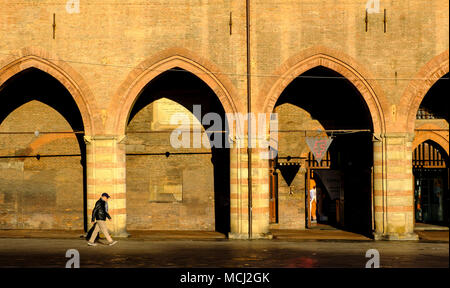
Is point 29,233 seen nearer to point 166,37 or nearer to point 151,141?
point 151,141

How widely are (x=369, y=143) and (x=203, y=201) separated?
6086mm

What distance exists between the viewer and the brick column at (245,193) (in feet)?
75.3

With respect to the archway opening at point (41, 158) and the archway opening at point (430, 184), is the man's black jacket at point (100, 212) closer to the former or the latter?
the archway opening at point (41, 158)

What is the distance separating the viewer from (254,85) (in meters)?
22.9

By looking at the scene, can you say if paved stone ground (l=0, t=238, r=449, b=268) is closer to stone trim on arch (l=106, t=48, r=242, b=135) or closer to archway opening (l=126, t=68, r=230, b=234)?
archway opening (l=126, t=68, r=230, b=234)

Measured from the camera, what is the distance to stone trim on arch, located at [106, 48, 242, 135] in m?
23.0

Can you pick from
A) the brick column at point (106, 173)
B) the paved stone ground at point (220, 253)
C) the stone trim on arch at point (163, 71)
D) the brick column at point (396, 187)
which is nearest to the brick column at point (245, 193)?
the paved stone ground at point (220, 253)

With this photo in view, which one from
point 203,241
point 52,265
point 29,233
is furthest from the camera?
point 29,233

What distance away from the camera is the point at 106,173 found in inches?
912

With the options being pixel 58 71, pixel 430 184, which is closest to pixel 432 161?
pixel 430 184

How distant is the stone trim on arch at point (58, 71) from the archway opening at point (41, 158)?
2.09 metres

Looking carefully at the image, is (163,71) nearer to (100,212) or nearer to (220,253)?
(100,212)

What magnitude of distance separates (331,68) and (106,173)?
7.90 m

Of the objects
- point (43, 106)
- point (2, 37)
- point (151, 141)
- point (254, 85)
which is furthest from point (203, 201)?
point (2, 37)
